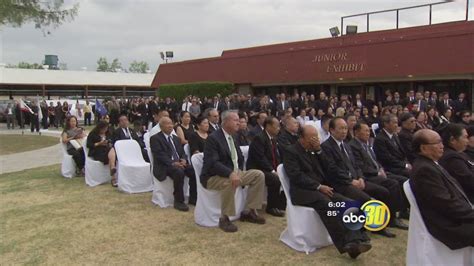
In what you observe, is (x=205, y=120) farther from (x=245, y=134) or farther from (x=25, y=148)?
(x=25, y=148)

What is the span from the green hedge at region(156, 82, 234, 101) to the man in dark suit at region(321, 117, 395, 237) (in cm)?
1937

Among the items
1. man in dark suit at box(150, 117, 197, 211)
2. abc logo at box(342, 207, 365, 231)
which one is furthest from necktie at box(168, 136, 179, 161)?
abc logo at box(342, 207, 365, 231)

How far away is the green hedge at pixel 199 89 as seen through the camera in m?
24.9

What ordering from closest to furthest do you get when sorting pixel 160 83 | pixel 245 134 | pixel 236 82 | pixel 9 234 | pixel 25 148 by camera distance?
pixel 9 234, pixel 245 134, pixel 25 148, pixel 236 82, pixel 160 83

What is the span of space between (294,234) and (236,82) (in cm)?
2057

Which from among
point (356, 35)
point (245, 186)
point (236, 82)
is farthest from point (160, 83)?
point (245, 186)

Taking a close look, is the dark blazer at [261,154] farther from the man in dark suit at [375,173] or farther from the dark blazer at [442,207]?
the dark blazer at [442,207]

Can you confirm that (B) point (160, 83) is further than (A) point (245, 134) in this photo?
Yes

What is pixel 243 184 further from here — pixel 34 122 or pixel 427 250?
pixel 34 122

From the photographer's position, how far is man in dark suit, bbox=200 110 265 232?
219 inches

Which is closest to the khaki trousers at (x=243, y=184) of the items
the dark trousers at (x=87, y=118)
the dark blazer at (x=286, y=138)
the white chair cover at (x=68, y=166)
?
the dark blazer at (x=286, y=138)

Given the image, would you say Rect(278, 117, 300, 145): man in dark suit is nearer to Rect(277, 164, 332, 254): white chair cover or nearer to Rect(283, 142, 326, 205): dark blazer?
Rect(283, 142, 326, 205): dark blazer

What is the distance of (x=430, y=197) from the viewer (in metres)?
3.58

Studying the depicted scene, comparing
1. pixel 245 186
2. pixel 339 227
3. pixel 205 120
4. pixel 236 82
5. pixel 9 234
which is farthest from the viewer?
pixel 236 82
